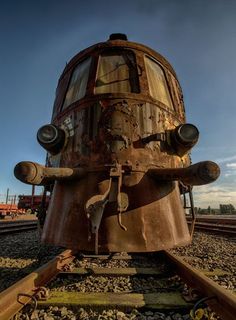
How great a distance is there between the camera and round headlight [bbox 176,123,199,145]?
334 cm

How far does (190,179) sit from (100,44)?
265 cm

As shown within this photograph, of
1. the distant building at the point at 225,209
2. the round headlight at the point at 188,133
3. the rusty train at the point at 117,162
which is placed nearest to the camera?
the rusty train at the point at 117,162

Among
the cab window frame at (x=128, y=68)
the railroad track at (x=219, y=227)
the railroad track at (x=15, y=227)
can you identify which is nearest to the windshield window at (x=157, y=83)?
the cab window frame at (x=128, y=68)

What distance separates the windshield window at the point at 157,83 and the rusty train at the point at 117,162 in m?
0.03

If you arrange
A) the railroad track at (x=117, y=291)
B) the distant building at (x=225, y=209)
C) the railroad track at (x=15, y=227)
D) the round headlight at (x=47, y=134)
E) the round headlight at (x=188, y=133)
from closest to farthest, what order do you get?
the railroad track at (x=117, y=291), the round headlight at (x=188, y=133), the round headlight at (x=47, y=134), the railroad track at (x=15, y=227), the distant building at (x=225, y=209)

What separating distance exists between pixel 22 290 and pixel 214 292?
4.45 ft

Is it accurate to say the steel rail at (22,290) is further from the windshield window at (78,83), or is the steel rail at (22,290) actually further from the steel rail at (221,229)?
the steel rail at (221,229)

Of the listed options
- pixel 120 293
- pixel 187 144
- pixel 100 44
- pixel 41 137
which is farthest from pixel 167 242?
pixel 100 44

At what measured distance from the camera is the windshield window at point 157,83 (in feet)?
12.9

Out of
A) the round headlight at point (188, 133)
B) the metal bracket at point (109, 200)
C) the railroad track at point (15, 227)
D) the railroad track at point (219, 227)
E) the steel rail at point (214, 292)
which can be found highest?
the round headlight at point (188, 133)

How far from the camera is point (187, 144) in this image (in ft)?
11.2

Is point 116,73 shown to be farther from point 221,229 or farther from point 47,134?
point 221,229

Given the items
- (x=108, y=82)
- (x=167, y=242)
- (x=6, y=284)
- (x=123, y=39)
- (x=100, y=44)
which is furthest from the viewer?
(x=123, y=39)

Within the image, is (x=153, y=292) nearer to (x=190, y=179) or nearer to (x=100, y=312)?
(x=100, y=312)
